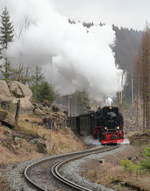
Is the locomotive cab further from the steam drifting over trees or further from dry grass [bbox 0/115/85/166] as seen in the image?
the steam drifting over trees

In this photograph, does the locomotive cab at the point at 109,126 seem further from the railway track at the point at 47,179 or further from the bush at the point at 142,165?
the bush at the point at 142,165

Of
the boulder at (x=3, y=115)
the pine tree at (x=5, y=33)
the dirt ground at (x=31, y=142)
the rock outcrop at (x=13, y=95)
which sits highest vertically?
the pine tree at (x=5, y=33)

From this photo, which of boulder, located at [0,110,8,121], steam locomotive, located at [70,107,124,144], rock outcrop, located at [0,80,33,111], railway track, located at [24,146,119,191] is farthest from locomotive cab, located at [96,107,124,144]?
rock outcrop, located at [0,80,33,111]

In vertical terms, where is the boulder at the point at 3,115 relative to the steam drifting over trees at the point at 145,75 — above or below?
below

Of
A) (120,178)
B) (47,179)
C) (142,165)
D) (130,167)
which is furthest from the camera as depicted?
(130,167)

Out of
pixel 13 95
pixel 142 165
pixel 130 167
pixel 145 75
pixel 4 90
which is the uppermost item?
pixel 145 75

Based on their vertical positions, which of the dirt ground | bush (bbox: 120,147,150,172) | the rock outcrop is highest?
the rock outcrop

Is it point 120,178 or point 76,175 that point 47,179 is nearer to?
point 76,175

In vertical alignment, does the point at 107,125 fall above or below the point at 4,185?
above

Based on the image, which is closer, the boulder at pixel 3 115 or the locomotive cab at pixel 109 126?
the boulder at pixel 3 115

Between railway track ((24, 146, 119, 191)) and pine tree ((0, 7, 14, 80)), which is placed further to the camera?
pine tree ((0, 7, 14, 80))

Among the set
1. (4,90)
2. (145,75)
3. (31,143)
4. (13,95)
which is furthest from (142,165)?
(145,75)

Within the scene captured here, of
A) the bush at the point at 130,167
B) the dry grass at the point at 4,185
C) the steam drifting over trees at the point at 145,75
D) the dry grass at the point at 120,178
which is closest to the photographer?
the dry grass at the point at 120,178

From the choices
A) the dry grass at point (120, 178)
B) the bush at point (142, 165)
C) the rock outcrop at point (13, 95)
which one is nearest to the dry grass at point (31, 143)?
the rock outcrop at point (13, 95)
